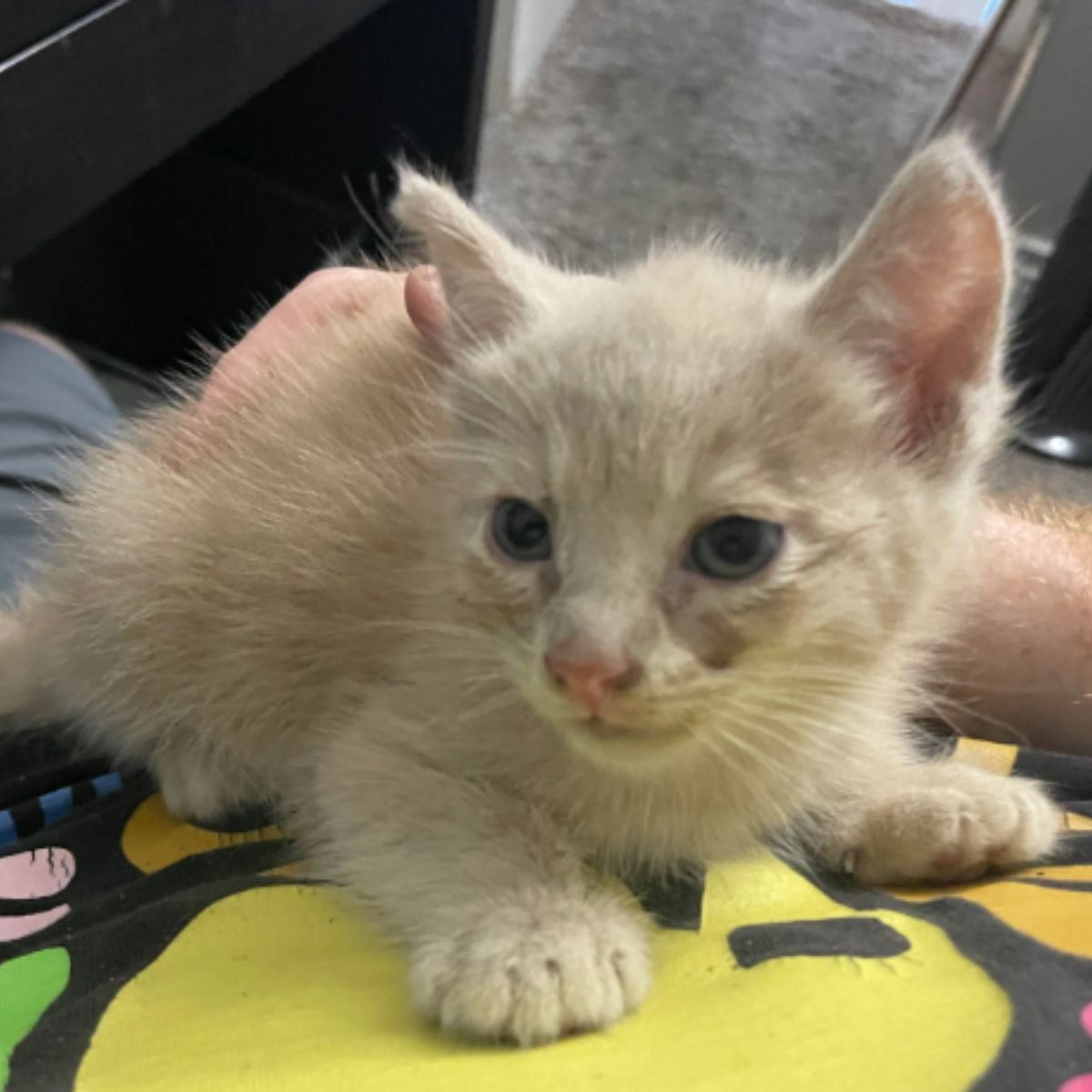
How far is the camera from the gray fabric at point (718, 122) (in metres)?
2.74

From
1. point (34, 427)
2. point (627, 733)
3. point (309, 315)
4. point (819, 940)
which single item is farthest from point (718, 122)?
point (819, 940)

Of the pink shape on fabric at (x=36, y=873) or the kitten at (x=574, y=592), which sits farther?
the pink shape on fabric at (x=36, y=873)

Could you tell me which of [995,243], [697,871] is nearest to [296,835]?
[697,871]

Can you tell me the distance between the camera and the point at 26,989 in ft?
2.36

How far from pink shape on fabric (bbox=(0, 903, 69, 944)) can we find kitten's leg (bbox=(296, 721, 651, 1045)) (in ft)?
0.61

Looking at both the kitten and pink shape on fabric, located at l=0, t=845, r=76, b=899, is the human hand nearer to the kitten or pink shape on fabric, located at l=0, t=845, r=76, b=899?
the kitten

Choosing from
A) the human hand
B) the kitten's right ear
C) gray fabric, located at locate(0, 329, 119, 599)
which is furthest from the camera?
gray fabric, located at locate(0, 329, 119, 599)

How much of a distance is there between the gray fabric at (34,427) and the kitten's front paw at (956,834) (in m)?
0.90

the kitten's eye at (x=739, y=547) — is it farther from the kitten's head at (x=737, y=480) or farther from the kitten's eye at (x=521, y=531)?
the kitten's eye at (x=521, y=531)

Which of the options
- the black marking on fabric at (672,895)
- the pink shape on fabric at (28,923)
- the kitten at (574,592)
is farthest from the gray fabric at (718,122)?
the pink shape on fabric at (28,923)

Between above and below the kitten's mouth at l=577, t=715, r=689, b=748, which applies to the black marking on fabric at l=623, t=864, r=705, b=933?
below

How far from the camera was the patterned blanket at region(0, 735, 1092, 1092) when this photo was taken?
565 millimetres

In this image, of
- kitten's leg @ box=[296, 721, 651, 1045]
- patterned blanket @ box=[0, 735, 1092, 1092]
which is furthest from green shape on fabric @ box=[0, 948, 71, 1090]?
kitten's leg @ box=[296, 721, 651, 1045]

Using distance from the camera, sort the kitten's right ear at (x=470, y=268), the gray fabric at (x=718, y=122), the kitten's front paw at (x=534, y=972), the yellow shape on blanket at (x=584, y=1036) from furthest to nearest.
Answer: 1. the gray fabric at (x=718, y=122)
2. the kitten's right ear at (x=470, y=268)
3. the kitten's front paw at (x=534, y=972)
4. the yellow shape on blanket at (x=584, y=1036)
